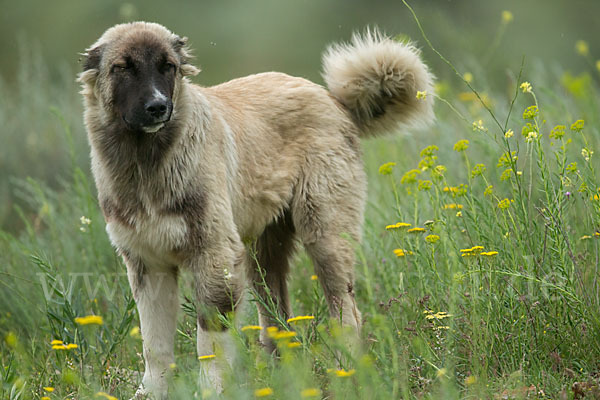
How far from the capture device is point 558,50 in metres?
15.2

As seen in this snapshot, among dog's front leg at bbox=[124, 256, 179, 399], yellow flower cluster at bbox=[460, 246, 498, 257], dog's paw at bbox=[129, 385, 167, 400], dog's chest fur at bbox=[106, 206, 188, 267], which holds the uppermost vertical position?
yellow flower cluster at bbox=[460, 246, 498, 257]

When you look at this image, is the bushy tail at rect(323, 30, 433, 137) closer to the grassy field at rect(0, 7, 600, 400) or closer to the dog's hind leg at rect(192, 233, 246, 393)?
the grassy field at rect(0, 7, 600, 400)

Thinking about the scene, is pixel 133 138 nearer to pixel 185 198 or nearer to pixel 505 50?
pixel 185 198

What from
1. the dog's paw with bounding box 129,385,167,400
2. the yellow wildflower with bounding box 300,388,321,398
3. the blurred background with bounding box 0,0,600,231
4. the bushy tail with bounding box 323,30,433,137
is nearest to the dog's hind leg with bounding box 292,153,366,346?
the bushy tail with bounding box 323,30,433,137

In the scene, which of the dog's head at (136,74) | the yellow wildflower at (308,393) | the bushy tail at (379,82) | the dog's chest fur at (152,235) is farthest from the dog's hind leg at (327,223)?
the yellow wildflower at (308,393)

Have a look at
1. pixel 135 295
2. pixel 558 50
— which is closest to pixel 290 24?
pixel 558 50

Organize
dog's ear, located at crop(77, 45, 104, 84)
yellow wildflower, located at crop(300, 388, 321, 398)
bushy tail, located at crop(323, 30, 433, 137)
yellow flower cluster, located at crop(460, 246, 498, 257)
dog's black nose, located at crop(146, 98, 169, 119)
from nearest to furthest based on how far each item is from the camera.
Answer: yellow wildflower, located at crop(300, 388, 321, 398) → yellow flower cluster, located at crop(460, 246, 498, 257) → dog's black nose, located at crop(146, 98, 169, 119) → dog's ear, located at crop(77, 45, 104, 84) → bushy tail, located at crop(323, 30, 433, 137)

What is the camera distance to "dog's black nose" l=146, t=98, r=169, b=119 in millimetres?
3887

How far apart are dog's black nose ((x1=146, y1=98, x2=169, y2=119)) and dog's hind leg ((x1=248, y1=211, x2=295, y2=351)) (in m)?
1.34

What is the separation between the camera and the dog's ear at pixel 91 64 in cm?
422

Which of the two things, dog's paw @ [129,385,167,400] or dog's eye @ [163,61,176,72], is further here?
dog's eye @ [163,61,176,72]

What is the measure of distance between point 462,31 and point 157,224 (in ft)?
17.2

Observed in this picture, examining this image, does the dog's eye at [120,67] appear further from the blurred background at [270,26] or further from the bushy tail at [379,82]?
the blurred background at [270,26]

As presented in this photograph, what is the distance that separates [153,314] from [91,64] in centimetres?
142
